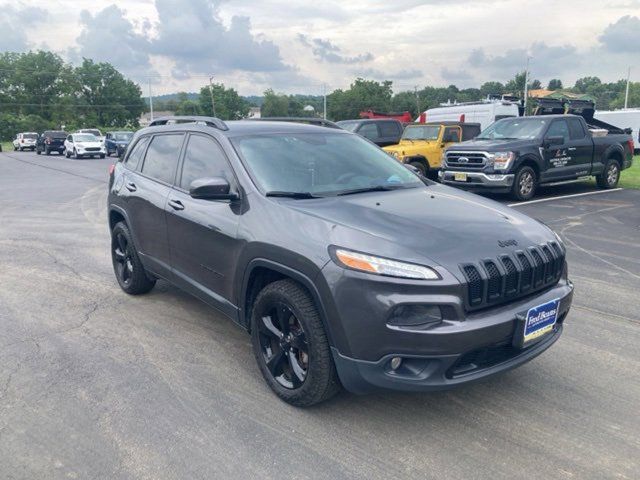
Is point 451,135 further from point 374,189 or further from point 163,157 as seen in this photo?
point 374,189

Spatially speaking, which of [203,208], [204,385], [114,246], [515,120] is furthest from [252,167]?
[515,120]

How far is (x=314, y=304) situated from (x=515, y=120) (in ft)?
37.5

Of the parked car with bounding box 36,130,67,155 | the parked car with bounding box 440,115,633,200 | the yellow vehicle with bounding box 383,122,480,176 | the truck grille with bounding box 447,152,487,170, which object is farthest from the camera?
the parked car with bounding box 36,130,67,155

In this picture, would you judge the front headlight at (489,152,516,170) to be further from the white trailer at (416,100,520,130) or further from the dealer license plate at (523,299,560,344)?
the white trailer at (416,100,520,130)

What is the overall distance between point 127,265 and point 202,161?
1886 mm

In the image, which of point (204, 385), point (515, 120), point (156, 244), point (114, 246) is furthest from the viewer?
point (515, 120)

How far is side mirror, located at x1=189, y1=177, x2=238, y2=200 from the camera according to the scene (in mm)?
3645

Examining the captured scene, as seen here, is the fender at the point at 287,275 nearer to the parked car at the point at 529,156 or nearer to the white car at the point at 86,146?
the parked car at the point at 529,156

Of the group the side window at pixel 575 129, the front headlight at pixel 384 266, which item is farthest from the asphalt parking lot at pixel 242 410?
the side window at pixel 575 129

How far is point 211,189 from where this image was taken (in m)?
3.65

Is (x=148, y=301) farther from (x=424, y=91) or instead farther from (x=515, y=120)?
(x=424, y=91)

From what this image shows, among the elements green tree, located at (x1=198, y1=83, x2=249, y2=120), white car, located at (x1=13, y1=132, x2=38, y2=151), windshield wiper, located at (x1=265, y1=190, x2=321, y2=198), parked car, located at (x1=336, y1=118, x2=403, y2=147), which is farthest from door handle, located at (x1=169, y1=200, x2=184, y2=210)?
green tree, located at (x1=198, y1=83, x2=249, y2=120)

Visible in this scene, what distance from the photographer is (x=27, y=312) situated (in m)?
5.20

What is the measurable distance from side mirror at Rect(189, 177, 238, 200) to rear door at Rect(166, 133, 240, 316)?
0.38 feet
